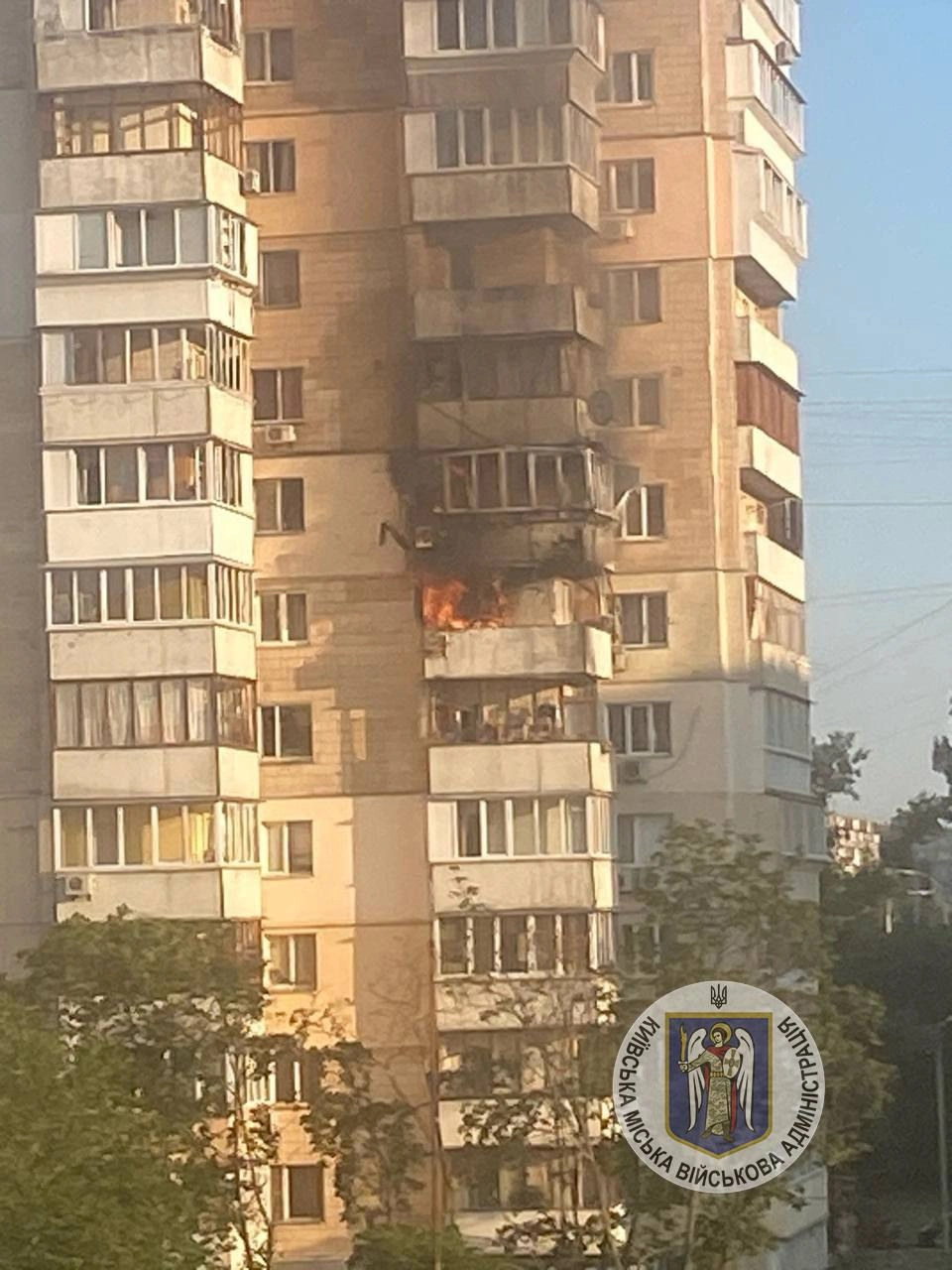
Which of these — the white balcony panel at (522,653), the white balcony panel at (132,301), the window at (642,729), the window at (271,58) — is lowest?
the window at (642,729)

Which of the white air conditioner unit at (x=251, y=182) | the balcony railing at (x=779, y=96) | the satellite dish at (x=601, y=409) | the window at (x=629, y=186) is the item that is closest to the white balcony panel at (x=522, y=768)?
the satellite dish at (x=601, y=409)

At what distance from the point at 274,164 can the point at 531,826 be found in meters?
1.26

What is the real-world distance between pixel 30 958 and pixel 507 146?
1666mm

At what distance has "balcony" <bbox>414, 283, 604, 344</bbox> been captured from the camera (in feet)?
13.1

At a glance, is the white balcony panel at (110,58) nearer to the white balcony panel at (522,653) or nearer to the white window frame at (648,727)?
Answer: the white balcony panel at (522,653)

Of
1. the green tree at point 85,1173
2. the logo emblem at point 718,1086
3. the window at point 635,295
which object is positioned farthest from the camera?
the window at point 635,295

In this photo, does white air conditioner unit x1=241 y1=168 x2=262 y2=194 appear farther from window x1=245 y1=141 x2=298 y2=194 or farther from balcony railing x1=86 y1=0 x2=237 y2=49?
balcony railing x1=86 y1=0 x2=237 y2=49

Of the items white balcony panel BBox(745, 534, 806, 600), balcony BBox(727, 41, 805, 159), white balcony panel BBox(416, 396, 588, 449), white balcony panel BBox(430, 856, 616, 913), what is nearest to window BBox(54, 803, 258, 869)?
white balcony panel BBox(430, 856, 616, 913)

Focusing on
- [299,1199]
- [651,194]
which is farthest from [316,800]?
[651,194]

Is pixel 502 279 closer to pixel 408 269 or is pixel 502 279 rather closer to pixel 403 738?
pixel 408 269

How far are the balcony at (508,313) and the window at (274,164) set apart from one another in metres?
0.32

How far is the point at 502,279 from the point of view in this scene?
13.2ft

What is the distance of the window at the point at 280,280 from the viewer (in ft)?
13.4

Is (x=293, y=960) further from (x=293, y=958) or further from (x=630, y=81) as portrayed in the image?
(x=630, y=81)
